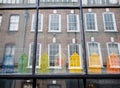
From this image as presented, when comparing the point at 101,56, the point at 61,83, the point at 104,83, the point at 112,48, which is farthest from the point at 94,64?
the point at 112,48

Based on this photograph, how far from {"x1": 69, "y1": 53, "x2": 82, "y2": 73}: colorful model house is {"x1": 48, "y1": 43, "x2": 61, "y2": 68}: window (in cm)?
20

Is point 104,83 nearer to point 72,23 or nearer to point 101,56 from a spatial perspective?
point 101,56

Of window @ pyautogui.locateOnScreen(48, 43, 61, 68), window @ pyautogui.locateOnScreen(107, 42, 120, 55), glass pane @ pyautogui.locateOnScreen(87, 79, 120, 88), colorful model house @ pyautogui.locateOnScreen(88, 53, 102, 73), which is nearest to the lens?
glass pane @ pyautogui.locateOnScreen(87, 79, 120, 88)

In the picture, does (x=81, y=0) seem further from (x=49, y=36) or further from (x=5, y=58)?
(x=5, y=58)

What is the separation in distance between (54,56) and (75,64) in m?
0.42

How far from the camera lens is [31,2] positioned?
2660 mm

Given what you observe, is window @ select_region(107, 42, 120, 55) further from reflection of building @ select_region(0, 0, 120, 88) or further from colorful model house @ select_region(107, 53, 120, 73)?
colorful model house @ select_region(107, 53, 120, 73)

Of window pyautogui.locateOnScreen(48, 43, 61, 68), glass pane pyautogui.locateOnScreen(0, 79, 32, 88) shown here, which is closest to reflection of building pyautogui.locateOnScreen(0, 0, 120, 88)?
window pyautogui.locateOnScreen(48, 43, 61, 68)

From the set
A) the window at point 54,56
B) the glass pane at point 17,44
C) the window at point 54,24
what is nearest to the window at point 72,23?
the window at point 54,24

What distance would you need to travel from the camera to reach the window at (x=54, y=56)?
258cm

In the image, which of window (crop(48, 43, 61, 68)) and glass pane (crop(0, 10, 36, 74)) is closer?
glass pane (crop(0, 10, 36, 74))

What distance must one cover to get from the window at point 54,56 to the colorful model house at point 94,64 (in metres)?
0.43

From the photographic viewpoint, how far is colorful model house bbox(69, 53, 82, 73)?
231 centimetres

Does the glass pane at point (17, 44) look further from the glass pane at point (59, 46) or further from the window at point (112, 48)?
the window at point (112, 48)
